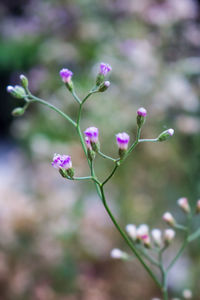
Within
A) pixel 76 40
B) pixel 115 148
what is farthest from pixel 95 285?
pixel 76 40

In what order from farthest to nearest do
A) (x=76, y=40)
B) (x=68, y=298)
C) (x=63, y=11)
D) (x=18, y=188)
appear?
(x=63, y=11)
(x=76, y=40)
(x=18, y=188)
(x=68, y=298)

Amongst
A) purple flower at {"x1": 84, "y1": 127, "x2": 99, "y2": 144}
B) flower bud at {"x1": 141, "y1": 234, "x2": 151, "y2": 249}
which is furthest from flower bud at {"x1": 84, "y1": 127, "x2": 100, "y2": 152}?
flower bud at {"x1": 141, "y1": 234, "x2": 151, "y2": 249}

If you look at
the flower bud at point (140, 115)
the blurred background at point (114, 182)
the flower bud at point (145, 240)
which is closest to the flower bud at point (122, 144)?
the flower bud at point (140, 115)

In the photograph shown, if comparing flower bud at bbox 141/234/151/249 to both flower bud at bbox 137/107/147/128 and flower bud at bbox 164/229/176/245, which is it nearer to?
flower bud at bbox 164/229/176/245

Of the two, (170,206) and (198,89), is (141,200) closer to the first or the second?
(170,206)

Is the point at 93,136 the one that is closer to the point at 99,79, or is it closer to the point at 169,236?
the point at 99,79

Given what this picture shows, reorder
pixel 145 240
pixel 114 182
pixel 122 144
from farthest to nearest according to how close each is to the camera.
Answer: pixel 114 182 → pixel 145 240 → pixel 122 144

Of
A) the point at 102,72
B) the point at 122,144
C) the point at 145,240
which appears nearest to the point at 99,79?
the point at 102,72
